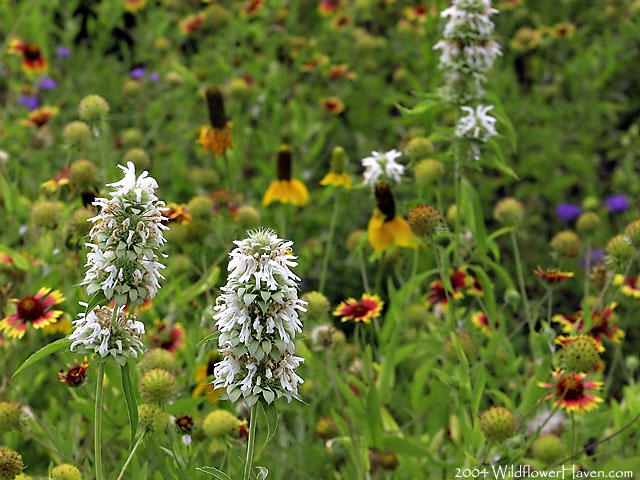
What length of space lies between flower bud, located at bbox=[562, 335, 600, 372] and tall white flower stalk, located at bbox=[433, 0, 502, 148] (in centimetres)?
66

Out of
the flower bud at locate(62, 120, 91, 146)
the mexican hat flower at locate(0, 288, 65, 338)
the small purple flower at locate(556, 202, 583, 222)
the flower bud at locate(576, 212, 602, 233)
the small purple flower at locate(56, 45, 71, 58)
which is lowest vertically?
the mexican hat flower at locate(0, 288, 65, 338)

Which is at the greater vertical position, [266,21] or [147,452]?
[266,21]

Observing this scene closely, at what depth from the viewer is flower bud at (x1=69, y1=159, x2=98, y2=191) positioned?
2400 millimetres

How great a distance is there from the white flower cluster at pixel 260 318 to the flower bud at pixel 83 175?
4.00ft

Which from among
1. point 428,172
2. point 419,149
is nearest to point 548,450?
point 428,172

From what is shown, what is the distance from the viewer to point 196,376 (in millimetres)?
2270

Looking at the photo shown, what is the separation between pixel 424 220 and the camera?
2225 mm

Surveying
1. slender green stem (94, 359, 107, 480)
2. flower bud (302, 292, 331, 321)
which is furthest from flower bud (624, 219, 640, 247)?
slender green stem (94, 359, 107, 480)

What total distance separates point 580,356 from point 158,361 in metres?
1.01

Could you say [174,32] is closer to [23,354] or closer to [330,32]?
[330,32]

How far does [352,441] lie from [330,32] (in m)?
3.24

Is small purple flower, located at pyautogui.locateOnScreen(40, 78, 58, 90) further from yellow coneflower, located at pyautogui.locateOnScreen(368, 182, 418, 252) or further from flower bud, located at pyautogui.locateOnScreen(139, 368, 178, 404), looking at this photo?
flower bud, located at pyautogui.locateOnScreen(139, 368, 178, 404)

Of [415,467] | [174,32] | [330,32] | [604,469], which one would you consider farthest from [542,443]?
[174,32]

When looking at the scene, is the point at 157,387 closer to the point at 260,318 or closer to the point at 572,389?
the point at 260,318
